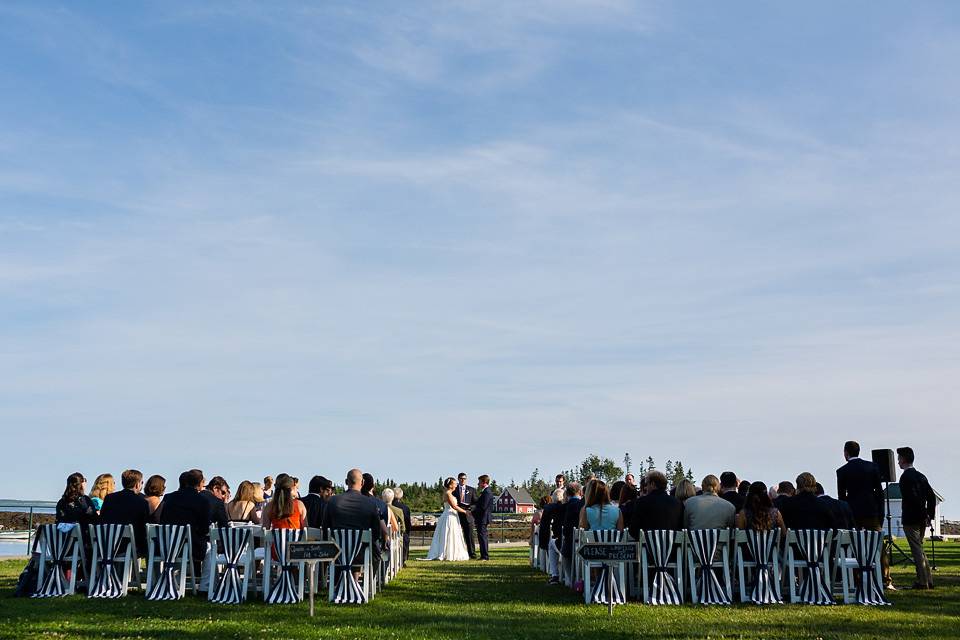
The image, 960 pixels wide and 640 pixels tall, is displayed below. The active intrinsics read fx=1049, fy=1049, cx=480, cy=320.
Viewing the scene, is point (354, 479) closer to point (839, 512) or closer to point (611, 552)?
point (611, 552)

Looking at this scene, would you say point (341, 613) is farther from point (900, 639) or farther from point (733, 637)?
point (900, 639)

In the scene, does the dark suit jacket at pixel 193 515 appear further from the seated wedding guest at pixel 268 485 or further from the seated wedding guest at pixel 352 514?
the seated wedding guest at pixel 268 485

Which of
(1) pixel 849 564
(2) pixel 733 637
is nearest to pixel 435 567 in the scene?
(1) pixel 849 564

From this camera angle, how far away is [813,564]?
13164 millimetres

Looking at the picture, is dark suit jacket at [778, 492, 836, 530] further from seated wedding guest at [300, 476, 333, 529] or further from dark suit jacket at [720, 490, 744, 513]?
seated wedding guest at [300, 476, 333, 529]

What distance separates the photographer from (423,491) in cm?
7462

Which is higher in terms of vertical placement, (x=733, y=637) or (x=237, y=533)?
(x=237, y=533)

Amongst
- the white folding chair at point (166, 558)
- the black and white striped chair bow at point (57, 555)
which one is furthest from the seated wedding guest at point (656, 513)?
the black and white striped chair bow at point (57, 555)

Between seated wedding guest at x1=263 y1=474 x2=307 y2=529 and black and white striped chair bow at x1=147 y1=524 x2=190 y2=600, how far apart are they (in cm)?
113

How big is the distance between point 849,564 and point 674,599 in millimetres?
2264

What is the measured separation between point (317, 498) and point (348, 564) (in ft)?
10.1

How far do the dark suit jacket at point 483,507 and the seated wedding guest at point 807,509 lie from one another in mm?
11116

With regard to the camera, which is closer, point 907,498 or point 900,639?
point 900,639

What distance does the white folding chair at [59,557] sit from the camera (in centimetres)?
1328
